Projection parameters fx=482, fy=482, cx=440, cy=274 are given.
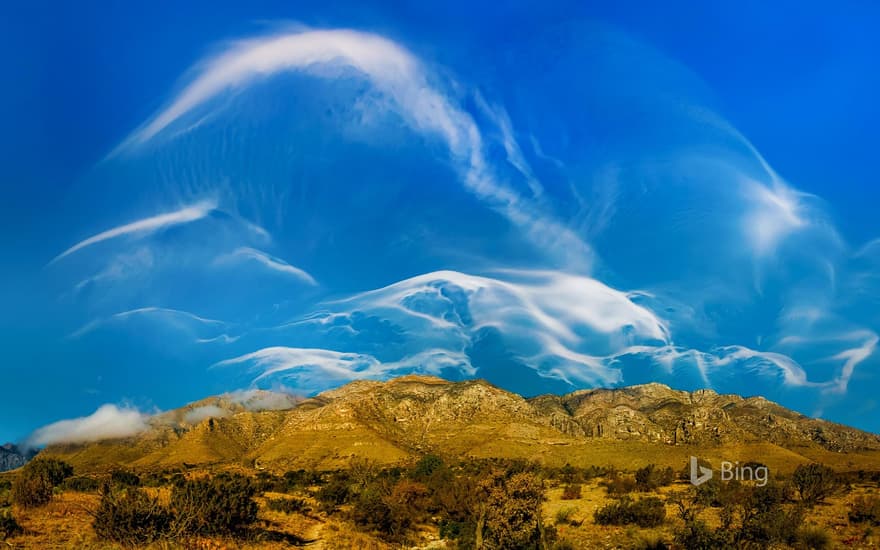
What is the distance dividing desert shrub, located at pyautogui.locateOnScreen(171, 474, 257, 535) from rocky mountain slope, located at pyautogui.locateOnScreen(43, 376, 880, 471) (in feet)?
235

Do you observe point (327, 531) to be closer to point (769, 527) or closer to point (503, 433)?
point (769, 527)

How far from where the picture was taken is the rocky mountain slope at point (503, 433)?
89.5 meters

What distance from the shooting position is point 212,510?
18500 millimetres

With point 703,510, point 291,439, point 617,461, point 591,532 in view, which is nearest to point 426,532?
point 591,532

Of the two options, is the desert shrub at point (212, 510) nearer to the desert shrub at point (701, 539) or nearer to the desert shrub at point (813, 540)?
the desert shrub at point (701, 539)

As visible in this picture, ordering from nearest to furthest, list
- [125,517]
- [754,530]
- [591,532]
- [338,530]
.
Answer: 1. [125,517]
2. [754,530]
3. [591,532]
4. [338,530]

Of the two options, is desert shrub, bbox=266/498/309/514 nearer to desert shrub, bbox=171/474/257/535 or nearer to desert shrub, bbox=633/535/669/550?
desert shrub, bbox=171/474/257/535

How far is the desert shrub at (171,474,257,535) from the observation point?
16.7 meters

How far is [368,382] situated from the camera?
199m

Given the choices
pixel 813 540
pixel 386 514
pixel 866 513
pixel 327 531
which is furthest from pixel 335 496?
pixel 866 513

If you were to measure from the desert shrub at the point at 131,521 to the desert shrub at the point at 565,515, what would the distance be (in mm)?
18834

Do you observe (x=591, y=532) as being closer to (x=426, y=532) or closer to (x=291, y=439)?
(x=426, y=532)

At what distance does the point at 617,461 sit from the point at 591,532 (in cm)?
6434

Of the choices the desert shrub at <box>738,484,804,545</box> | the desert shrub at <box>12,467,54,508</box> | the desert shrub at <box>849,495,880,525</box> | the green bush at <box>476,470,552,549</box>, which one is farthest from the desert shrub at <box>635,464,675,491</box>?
the desert shrub at <box>12,467,54,508</box>
